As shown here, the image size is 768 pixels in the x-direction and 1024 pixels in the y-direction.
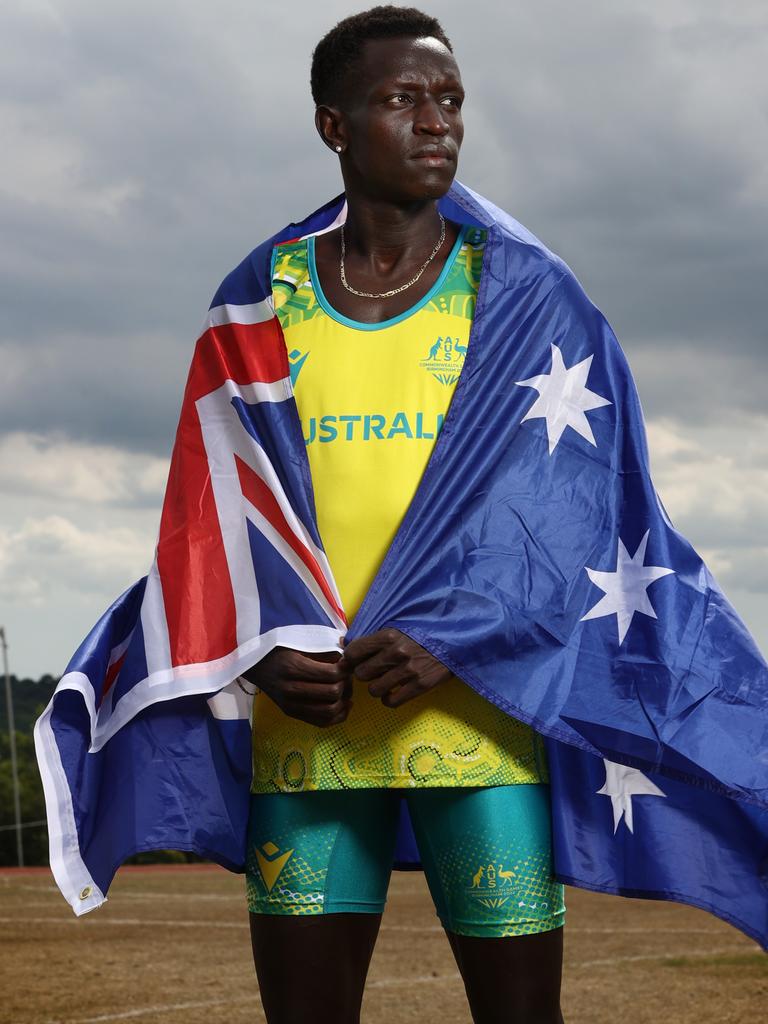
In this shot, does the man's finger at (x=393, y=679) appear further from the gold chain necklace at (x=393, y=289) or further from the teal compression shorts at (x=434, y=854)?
the gold chain necklace at (x=393, y=289)

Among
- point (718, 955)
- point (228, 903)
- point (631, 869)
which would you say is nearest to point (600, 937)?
point (718, 955)

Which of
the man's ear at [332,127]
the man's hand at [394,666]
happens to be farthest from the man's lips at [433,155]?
the man's hand at [394,666]

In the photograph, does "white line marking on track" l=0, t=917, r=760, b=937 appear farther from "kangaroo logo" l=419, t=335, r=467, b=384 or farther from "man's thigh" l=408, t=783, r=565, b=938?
"kangaroo logo" l=419, t=335, r=467, b=384

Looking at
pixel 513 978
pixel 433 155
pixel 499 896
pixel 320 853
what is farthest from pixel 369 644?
pixel 433 155

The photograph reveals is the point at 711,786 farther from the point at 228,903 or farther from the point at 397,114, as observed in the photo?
the point at 228,903

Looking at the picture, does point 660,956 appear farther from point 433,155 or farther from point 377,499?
point 433,155

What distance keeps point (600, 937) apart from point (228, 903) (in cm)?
437

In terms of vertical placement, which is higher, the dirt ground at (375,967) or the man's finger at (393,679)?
the man's finger at (393,679)

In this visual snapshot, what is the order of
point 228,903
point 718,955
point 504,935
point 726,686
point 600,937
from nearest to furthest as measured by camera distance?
point 504,935 → point 726,686 → point 718,955 → point 600,937 → point 228,903

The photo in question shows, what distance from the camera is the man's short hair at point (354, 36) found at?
9.85 feet

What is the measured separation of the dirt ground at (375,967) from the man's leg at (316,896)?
420 centimetres

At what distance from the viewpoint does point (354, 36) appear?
9.95 ft

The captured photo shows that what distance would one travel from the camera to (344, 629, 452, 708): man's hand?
2.61 metres

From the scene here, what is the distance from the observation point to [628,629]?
9.49 feet
